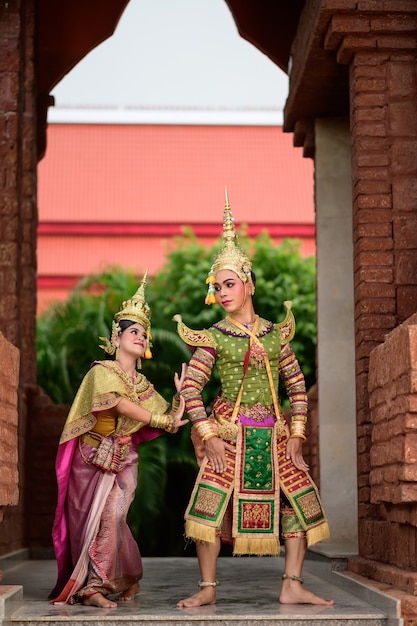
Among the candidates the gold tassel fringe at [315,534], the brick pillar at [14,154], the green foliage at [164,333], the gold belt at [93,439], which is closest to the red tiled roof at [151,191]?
the green foliage at [164,333]

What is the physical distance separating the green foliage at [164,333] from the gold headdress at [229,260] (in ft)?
24.9

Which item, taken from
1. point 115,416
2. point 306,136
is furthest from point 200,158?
point 115,416

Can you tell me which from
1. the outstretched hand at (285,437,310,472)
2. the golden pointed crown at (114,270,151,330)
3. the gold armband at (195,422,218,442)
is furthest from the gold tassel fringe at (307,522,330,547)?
the golden pointed crown at (114,270,151,330)

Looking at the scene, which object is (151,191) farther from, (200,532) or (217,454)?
(200,532)

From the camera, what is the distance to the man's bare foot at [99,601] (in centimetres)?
585

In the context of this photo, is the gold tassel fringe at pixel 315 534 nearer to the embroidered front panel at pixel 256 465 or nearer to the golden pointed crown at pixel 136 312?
the embroidered front panel at pixel 256 465

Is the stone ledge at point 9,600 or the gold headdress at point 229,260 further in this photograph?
the gold headdress at point 229,260

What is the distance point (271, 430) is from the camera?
19.6ft

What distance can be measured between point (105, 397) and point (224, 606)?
4.24 ft

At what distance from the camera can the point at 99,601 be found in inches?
232

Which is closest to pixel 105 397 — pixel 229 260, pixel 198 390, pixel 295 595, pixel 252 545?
pixel 198 390

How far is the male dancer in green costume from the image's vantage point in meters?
5.82

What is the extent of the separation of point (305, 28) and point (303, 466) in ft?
13.2

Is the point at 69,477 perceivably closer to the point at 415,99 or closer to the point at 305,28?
the point at 415,99
